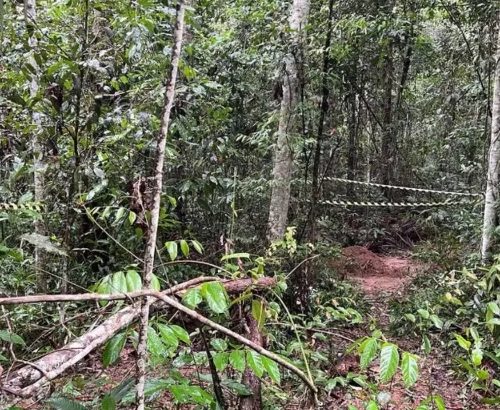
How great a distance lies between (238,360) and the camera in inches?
60.2

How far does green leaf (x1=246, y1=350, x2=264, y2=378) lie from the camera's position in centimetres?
149

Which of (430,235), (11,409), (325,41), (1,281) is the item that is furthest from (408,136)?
(11,409)

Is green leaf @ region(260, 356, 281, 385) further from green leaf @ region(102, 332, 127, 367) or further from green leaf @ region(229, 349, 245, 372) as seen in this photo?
green leaf @ region(102, 332, 127, 367)

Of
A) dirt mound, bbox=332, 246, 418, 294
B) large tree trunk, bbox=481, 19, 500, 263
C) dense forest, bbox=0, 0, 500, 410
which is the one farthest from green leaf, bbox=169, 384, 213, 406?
dirt mound, bbox=332, 246, 418, 294

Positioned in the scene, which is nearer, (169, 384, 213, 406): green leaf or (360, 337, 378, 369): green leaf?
(169, 384, 213, 406): green leaf

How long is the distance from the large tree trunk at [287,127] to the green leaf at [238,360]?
340 centimetres

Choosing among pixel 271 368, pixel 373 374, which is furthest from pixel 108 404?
pixel 373 374

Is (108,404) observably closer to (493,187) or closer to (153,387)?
(153,387)

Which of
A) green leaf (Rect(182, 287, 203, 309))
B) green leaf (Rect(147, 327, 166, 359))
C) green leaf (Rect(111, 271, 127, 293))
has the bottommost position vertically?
green leaf (Rect(147, 327, 166, 359))

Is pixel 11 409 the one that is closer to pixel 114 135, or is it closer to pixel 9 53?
pixel 114 135

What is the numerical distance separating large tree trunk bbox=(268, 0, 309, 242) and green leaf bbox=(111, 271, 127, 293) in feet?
11.4

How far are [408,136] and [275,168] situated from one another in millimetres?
5758

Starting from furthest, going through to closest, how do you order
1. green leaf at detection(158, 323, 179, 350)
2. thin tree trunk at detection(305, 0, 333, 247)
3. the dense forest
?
1. thin tree trunk at detection(305, 0, 333, 247)
2. the dense forest
3. green leaf at detection(158, 323, 179, 350)

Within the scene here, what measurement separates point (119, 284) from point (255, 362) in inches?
18.6
